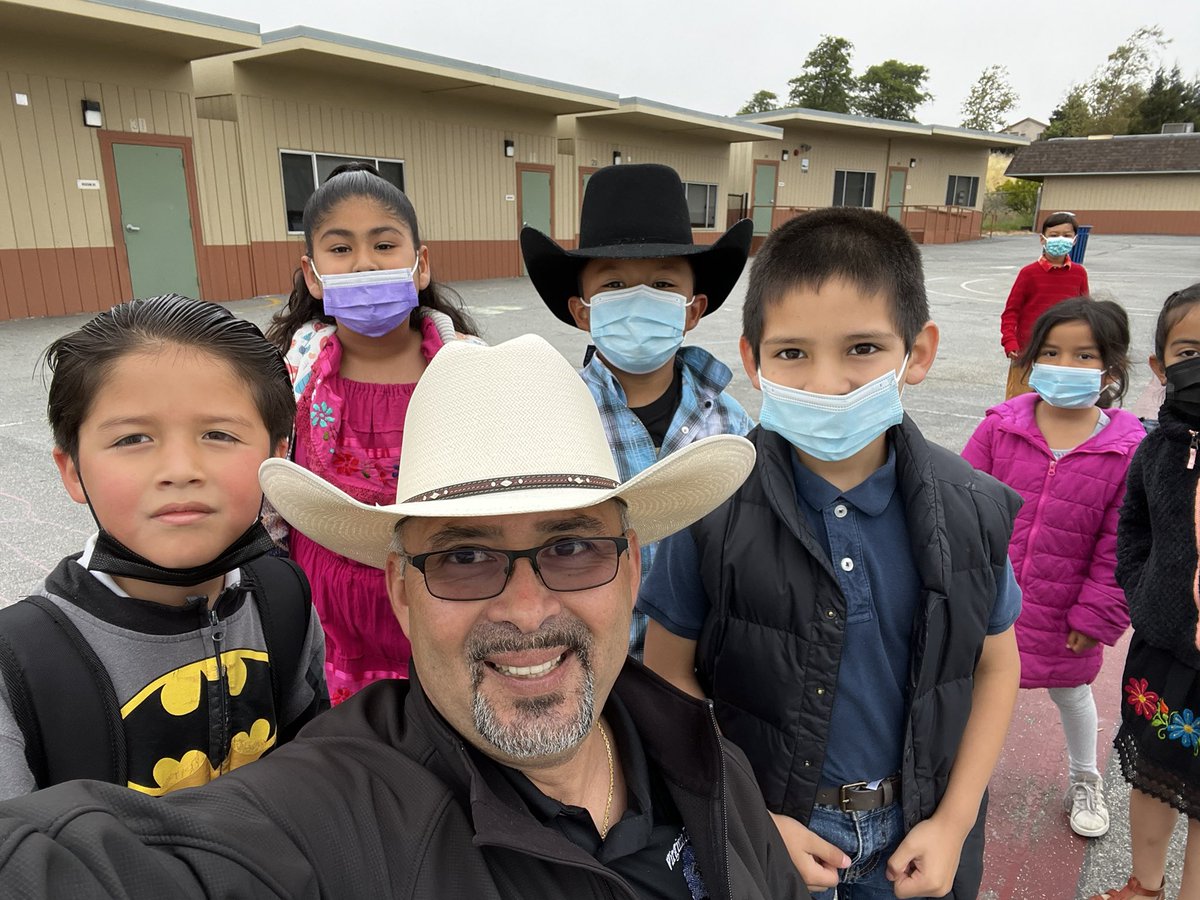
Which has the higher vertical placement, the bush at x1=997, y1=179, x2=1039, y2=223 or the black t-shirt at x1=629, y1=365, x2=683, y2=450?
the bush at x1=997, y1=179, x2=1039, y2=223

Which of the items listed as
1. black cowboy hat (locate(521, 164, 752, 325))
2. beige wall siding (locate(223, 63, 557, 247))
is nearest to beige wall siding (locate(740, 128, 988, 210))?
beige wall siding (locate(223, 63, 557, 247))

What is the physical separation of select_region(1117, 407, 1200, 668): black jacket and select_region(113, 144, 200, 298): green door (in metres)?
12.7

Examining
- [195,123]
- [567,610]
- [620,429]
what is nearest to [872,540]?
[567,610]

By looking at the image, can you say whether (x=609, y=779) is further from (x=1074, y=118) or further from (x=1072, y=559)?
(x=1074, y=118)

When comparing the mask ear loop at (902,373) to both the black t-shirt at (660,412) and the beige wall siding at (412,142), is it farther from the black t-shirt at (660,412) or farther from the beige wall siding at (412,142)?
the beige wall siding at (412,142)

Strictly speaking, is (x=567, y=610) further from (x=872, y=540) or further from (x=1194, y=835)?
(x=1194, y=835)

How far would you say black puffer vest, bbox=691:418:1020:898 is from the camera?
5.04ft

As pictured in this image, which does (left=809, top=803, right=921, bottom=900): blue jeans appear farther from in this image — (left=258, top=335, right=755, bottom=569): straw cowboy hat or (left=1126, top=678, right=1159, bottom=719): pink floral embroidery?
(left=1126, top=678, right=1159, bottom=719): pink floral embroidery

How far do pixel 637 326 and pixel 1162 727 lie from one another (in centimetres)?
191

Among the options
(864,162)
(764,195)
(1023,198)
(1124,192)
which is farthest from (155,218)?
(1023,198)

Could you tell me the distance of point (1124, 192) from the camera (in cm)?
3750

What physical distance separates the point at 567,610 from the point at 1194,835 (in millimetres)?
2141

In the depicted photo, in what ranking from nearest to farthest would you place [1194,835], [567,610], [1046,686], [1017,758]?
[567,610]
[1194,835]
[1046,686]
[1017,758]

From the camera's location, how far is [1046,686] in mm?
2668
